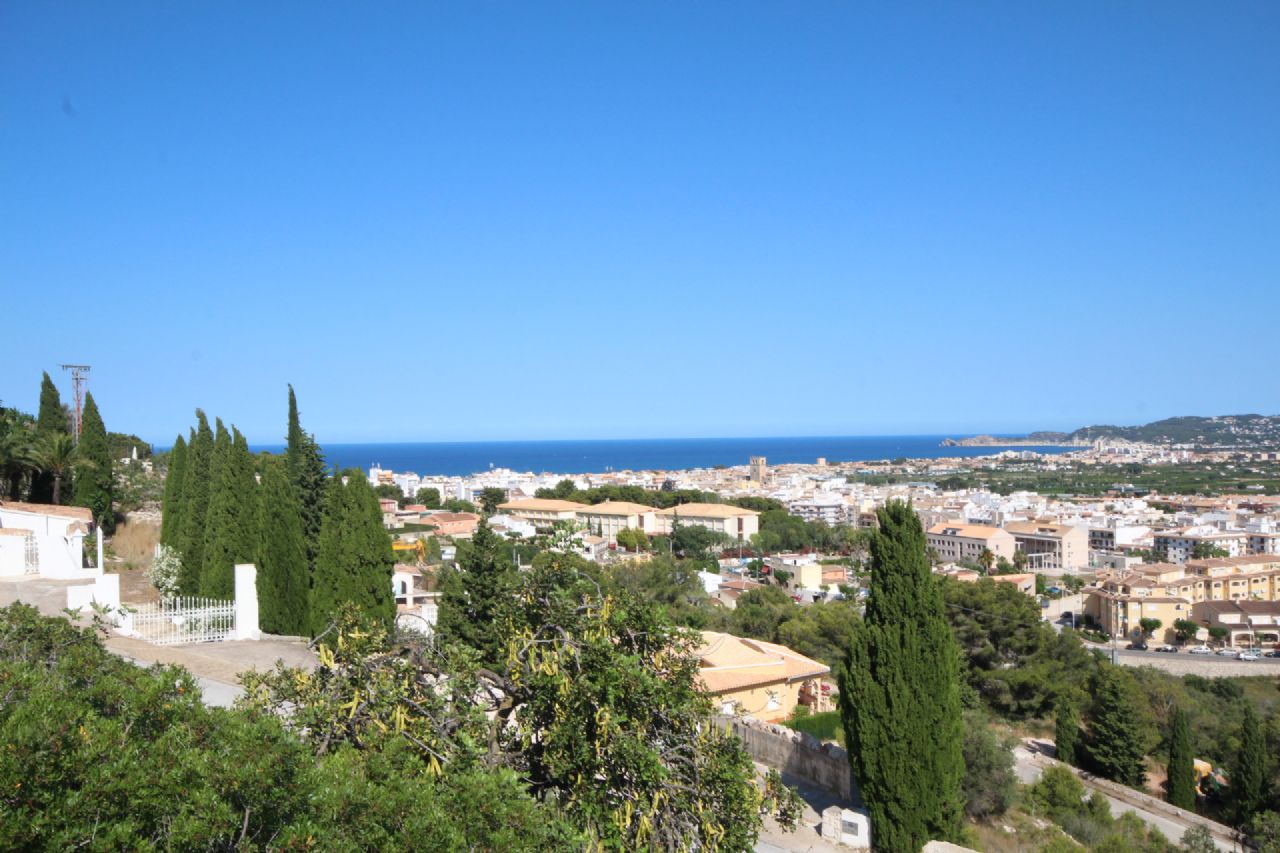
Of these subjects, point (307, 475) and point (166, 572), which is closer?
point (166, 572)

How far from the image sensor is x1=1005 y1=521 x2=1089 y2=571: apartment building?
71188mm

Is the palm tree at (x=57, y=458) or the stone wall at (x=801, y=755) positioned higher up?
the palm tree at (x=57, y=458)

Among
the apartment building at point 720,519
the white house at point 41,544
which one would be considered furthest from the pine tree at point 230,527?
the apartment building at point 720,519

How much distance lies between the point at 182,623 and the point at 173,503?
7.72 m

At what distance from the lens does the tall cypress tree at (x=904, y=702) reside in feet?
29.2

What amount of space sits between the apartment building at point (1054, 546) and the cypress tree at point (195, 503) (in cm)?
6495

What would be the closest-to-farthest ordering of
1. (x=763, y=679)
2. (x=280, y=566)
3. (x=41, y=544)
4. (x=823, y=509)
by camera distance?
(x=280, y=566) → (x=763, y=679) → (x=41, y=544) → (x=823, y=509)

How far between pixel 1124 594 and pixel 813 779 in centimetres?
4401

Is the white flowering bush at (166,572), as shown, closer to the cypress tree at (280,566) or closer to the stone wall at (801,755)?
the cypress tree at (280,566)

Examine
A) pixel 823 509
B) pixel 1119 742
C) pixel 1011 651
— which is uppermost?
pixel 1011 651

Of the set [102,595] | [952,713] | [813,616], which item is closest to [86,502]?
[102,595]

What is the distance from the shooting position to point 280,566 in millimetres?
13070

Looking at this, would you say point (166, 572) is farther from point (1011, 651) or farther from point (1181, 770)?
point (1181, 770)

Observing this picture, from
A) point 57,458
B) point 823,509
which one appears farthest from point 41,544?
point 823,509
